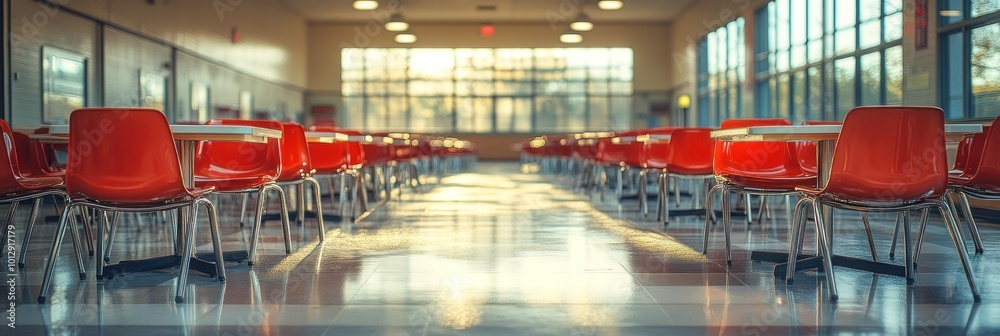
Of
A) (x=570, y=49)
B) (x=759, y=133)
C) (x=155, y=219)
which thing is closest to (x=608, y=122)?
(x=570, y=49)

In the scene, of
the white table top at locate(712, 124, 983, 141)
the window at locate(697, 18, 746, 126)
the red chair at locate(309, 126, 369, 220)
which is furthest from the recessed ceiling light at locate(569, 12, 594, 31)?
the white table top at locate(712, 124, 983, 141)

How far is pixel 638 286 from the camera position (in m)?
3.15

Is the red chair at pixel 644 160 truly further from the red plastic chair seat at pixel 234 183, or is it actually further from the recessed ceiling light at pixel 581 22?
the recessed ceiling light at pixel 581 22

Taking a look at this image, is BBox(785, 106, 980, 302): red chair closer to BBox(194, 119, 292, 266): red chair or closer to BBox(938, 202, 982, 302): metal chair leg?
BBox(938, 202, 982, 302): metal chair leg

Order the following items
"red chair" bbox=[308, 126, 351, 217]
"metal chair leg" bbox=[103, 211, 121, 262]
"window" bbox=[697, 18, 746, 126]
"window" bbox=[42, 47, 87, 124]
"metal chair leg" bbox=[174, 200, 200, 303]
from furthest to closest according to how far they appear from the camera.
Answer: "window" bbox=[697, 18, 746, 126], "window" bbox=[42, 47, 87, 124], "red chair" bbox=[308, 126, 351, 217], "metal chair leg" bbox=[103, 211, 121, 262], "metal chair leg" bbox=[174, 200, 200, 303]

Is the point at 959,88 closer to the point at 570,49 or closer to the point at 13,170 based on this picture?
the point at 13,170

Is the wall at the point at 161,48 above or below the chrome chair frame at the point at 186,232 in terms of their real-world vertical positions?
above

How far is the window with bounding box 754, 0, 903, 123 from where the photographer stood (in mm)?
10094

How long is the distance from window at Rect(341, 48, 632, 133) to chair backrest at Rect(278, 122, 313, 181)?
18357mm

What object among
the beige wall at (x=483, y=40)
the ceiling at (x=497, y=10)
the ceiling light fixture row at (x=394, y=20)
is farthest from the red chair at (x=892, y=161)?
the beige wall at (x=483, y=40)

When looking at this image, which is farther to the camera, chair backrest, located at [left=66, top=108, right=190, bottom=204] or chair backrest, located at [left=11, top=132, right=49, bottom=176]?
chair backrest, located at [left=11, top=132, right=49, bottom=176]

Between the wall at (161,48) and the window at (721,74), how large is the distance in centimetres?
958

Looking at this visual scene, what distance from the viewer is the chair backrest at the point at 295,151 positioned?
487 centimetres

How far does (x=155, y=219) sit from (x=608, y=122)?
18585 mm
